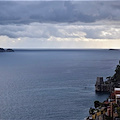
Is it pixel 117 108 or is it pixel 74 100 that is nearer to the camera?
pixel 117 108

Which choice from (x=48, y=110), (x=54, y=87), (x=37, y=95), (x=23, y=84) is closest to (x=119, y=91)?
(x=48, y=110)

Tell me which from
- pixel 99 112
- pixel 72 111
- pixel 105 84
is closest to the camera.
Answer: pixel 99 112

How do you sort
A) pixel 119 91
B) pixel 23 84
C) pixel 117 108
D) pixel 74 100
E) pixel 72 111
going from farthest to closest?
1. pixel 23 84
2. pixel 74 100
3. pixel 72 111
4. pixel 119 91
5. pixel 117 108

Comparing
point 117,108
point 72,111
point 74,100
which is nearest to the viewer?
point 117,108

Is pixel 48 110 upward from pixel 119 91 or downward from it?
downward

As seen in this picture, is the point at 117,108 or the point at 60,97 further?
the point at 60,97

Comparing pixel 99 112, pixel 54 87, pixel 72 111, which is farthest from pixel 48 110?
pixel 54 87

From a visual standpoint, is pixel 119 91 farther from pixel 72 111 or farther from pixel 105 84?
pixel 105 84

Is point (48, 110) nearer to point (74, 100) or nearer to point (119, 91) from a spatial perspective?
point (74, 100)

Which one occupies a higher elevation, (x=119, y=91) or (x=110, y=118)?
(x=119, y=91)
